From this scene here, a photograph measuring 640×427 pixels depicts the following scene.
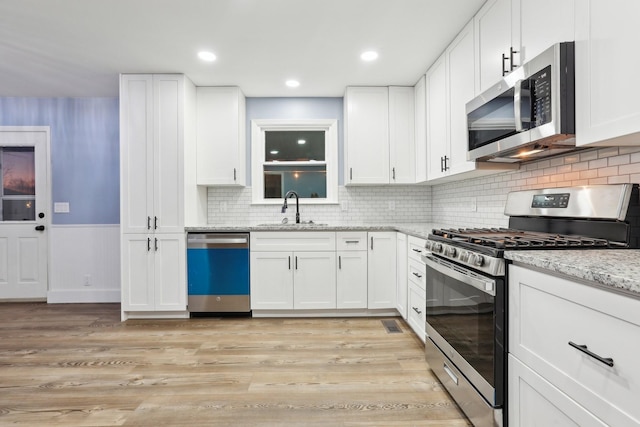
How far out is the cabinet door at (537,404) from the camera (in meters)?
1.03

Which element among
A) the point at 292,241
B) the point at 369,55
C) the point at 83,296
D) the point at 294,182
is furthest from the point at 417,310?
the point at 83,296

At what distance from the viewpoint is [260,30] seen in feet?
8.35

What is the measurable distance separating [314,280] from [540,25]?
8.55 ft

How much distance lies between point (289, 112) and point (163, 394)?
3.09m

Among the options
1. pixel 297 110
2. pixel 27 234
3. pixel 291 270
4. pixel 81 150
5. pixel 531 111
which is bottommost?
pixel 291 270

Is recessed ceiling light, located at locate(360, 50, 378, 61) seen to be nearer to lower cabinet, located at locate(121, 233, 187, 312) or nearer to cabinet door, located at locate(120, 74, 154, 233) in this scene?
cabinet door, located at locate(120, 74, 154, 233)

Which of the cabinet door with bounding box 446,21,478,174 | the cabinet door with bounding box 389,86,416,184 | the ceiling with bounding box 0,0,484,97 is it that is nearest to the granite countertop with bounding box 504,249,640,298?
the cabinet door with bounding box 446,21,478,174

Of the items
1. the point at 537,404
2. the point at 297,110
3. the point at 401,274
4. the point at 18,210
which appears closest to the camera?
the point at 537,404

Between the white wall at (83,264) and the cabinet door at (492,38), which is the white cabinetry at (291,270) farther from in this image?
the white wall at (83,264)

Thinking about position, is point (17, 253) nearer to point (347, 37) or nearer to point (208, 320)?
point (208, 320)

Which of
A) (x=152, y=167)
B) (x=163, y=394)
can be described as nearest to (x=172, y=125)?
(x=152, y=167)

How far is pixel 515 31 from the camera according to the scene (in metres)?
1.83

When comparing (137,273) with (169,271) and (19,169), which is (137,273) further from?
(19,169)

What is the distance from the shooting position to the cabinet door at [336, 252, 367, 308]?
334 cm
